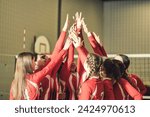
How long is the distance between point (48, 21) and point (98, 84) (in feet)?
14.9

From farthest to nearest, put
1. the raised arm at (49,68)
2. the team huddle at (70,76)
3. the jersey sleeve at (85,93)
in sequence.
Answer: the raised arm at (49,68), the team huddle at (70,76), the jersey sleeve at (85,93)

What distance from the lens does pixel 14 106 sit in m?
2.53

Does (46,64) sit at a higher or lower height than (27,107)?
higher

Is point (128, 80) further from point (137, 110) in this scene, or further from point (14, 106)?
point (14, 106)

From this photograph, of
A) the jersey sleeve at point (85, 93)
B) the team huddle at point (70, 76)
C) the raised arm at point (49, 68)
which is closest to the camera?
the jersey sleeve at point (85, 93)

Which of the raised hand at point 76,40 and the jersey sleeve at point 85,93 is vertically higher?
the raised hand at point 76,40

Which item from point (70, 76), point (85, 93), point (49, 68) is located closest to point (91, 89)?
point (85, 93)

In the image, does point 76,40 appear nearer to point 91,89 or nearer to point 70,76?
point 70,76

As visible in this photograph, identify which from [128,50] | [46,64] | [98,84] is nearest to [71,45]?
[46,64]

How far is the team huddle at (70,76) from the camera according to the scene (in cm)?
255

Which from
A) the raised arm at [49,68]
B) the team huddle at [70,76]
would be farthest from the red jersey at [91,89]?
the raised arm at [49,68]

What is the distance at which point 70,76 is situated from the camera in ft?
9.95

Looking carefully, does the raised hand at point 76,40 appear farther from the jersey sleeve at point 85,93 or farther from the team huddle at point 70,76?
the jersey sleeve at point 85,93

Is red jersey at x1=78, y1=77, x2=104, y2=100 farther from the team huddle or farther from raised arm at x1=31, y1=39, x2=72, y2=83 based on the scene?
raised arm at x1=31, y1=39, x2=72, y2=83
